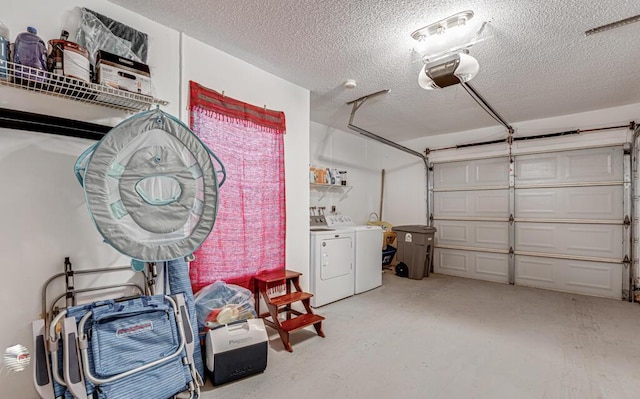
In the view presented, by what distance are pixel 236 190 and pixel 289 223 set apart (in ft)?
2.49

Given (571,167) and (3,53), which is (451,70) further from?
(571,167)

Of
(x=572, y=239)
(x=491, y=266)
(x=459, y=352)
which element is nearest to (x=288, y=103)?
(x=459, y=352)

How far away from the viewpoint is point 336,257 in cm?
375

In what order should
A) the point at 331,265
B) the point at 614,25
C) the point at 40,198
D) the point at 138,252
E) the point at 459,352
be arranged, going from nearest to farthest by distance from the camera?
the point at 138,252
the point at 40,198
the point at 614,25
the point at 459,352
the point at 331,265

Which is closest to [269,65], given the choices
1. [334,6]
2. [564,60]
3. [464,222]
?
[334,6]

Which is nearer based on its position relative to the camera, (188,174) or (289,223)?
(188,174)

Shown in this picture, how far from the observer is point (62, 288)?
1797mm

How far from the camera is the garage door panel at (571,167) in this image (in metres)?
4.07

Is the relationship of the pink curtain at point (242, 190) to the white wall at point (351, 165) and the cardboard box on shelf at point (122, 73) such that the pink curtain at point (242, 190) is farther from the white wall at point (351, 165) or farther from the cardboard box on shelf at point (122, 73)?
the white wall at point (351, 165)

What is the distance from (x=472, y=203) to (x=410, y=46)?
3.59 m

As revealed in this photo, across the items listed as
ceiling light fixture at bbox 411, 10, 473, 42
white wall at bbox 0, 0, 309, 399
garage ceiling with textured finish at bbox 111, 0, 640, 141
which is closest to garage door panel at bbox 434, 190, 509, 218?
garage ceiling with textured finish at bbox 111, 0, 640, 141

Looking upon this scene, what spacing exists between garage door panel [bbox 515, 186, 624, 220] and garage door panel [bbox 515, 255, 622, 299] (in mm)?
682

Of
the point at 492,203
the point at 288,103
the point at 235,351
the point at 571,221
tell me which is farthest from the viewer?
the point at 492,203

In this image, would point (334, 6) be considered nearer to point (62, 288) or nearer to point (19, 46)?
point (19, 46)
